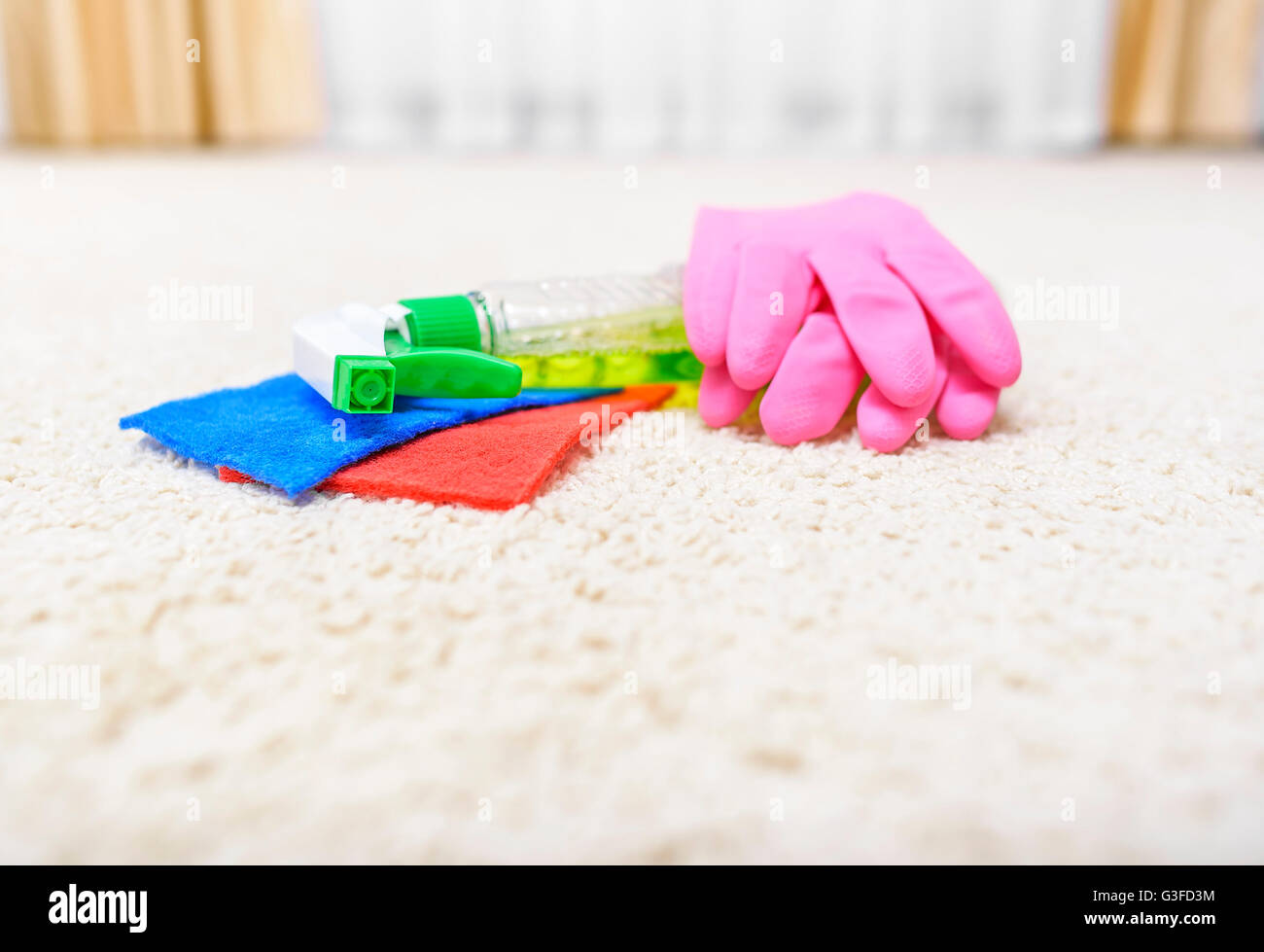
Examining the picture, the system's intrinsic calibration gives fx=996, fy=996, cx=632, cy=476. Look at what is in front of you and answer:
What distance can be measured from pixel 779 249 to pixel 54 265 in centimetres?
90

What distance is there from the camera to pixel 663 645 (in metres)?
0.40

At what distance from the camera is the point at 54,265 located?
1128 mm

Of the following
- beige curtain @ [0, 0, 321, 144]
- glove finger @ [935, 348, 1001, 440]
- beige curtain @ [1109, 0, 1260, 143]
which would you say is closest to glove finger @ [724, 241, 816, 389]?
glove finger @ [935, 348, 1001, 440]

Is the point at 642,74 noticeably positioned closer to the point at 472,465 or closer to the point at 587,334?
the point at 587,334

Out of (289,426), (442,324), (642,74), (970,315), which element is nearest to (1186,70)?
(642,74)

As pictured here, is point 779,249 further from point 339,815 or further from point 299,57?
point 299,57

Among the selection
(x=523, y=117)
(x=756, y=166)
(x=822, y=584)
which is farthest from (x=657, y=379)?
(x=523, y=117)

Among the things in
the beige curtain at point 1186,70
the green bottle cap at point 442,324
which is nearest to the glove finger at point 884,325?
the green bottle cap at point 442,324

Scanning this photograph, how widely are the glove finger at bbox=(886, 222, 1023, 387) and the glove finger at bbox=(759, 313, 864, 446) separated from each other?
0.19 ft

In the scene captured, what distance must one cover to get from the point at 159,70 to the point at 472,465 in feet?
8.31

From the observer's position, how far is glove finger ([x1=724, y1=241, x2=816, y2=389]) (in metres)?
0.59

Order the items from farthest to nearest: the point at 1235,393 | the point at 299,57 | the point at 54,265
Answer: the point at 299,57
the point at 54,265
the point at 1235,393

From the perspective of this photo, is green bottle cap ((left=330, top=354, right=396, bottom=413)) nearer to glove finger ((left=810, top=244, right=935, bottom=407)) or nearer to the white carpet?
the white carpet
